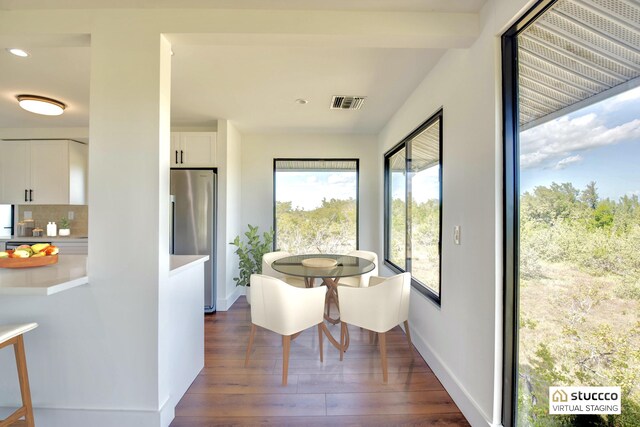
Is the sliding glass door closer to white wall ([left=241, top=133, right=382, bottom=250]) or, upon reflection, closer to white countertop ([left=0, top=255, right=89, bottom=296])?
white countertop ([left=0, top=255, right=89, bottom=296])

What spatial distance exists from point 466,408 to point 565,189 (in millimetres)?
1427

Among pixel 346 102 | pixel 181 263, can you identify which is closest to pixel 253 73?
pixel 346 102

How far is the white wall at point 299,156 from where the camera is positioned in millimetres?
4246

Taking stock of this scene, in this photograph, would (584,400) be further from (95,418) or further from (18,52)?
(18,52)

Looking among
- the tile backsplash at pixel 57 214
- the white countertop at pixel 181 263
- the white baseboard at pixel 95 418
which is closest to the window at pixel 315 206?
the white countertop at pixel 181 263

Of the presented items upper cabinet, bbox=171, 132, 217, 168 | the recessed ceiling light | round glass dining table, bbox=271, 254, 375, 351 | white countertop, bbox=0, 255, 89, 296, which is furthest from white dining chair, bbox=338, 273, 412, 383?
the recessed ceiling light

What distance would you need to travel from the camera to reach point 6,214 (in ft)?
13.6

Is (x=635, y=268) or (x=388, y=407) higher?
(x=635, y=268)

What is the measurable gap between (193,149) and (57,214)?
258cm

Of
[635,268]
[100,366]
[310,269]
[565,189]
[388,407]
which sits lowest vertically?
[388,407]

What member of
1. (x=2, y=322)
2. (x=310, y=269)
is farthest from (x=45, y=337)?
(x=310, y=269)

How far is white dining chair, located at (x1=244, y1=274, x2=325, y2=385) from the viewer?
6.88 ft

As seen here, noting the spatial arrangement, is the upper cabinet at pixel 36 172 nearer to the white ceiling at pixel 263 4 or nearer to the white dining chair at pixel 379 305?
the white ceiling at pixel 263 4

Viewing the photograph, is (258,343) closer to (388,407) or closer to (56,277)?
(388,407)
